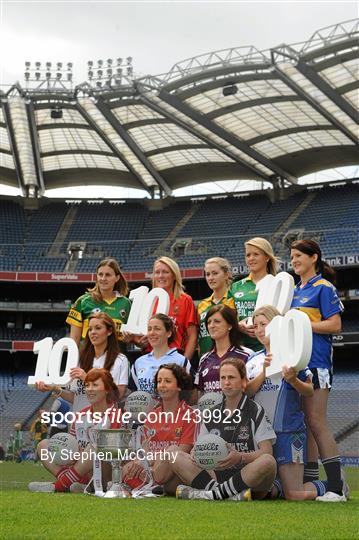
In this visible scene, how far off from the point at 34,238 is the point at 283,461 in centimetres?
3907

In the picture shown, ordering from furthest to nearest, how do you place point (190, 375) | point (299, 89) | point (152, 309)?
point (299, 89)
point (152, 309)
point (190, 375)

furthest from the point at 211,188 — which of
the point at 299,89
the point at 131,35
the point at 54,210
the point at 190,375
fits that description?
the point at 190,375

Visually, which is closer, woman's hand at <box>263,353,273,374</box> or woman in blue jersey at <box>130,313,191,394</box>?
woman's hand at <box>263,353,273,374</box>

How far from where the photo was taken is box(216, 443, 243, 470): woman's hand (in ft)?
18.0

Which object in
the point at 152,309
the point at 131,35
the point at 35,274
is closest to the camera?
the point at 152,309

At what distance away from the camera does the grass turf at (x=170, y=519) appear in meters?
4.05

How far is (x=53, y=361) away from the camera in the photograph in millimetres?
6379

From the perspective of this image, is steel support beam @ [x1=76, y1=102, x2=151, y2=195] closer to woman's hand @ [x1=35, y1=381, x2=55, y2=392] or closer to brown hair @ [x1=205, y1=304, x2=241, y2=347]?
woman's hand @ [x1=35, y1=381, x2=55, y2=392]

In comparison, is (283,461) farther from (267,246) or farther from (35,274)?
(35,274)

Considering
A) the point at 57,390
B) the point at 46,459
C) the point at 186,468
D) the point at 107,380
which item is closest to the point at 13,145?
the point at 57,390

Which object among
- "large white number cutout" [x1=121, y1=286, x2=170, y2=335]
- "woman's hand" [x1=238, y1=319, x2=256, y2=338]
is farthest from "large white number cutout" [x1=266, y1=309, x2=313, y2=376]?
"large white number cutout" [x1=121, y1=286, x2=170, y2=335]

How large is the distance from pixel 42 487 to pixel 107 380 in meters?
1.15

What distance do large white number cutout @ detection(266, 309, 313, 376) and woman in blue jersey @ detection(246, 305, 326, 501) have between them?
12cm

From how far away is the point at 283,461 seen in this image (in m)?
5.66
